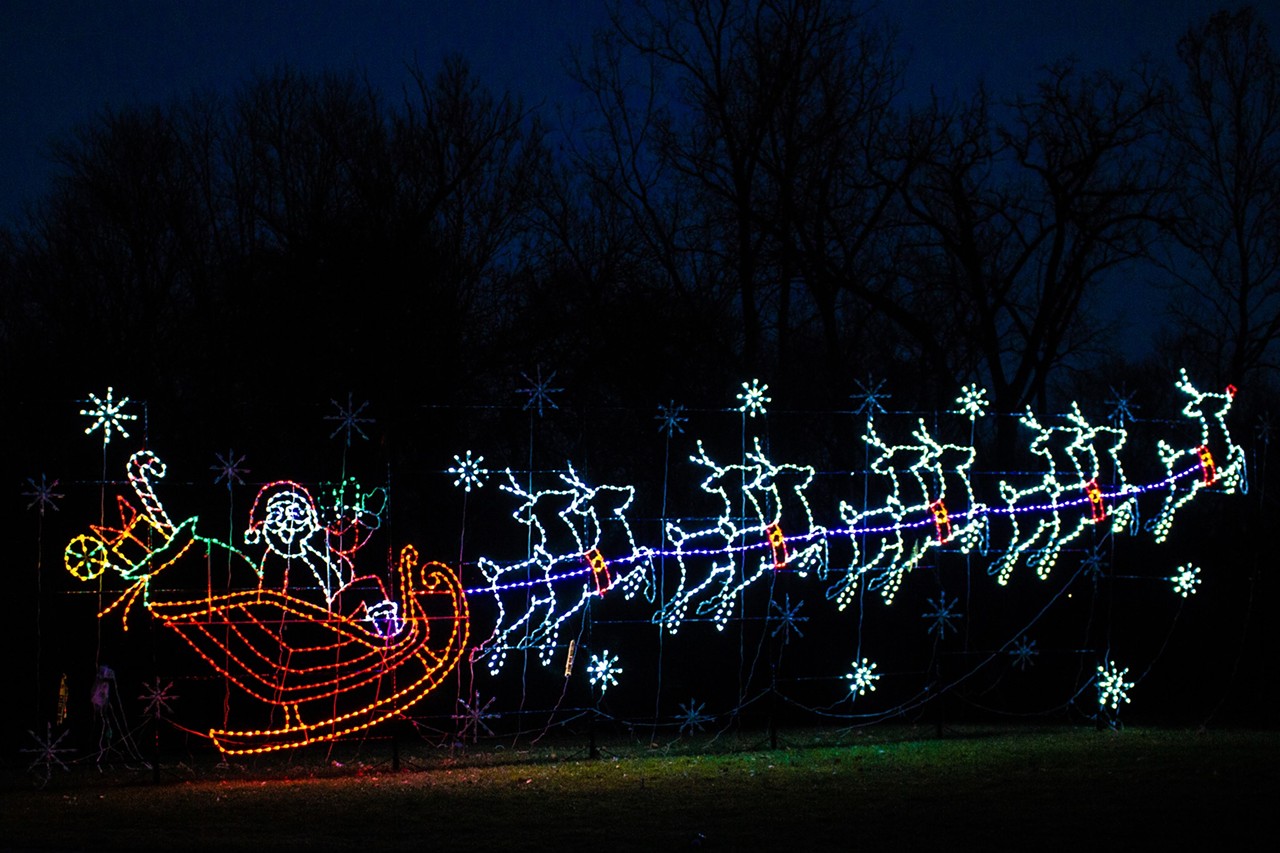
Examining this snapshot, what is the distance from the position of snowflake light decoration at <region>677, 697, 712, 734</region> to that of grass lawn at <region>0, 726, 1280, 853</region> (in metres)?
0.23

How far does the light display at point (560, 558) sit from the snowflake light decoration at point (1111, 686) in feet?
0.06

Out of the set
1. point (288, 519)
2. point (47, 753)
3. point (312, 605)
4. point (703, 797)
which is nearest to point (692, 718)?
point (703, 797)

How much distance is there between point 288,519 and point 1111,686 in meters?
7.02

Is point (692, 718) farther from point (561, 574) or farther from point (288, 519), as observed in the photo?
point (288, 519)

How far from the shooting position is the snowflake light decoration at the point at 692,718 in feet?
39.2

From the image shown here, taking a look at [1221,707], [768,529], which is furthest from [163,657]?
[1221,707]

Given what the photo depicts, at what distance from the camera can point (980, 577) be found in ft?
49.4

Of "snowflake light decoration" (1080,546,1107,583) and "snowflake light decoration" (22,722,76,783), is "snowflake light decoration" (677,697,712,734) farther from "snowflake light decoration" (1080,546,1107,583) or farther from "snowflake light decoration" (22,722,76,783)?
"snowflake light decoration" (22,722,76,783)

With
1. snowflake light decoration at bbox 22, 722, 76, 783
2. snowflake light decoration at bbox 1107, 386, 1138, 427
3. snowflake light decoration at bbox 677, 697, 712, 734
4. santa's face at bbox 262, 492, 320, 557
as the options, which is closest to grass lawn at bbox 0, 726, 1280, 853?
snowflake light decoration at bbox 22, 722, 76, 783

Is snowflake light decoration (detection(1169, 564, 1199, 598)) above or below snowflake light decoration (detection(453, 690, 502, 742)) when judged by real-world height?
above

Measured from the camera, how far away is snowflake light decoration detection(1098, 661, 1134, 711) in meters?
12.9

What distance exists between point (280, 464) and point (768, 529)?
5.28 m

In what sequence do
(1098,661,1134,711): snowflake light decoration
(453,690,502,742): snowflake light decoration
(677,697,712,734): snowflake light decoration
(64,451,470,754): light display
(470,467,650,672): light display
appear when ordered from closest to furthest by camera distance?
1. (64,451,470,754): light display
2. (453,690,502,742): snowflake light decoration
3. (470,467,650,672): light display
4. (677,697,712,734): snowflake light decoration
5. (1098,661,1134,711): snowflake light decoration

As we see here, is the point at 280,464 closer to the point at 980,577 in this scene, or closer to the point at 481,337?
the point at 481,337
